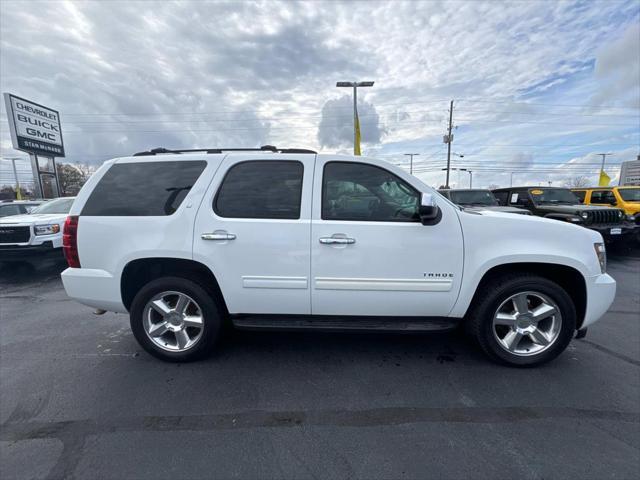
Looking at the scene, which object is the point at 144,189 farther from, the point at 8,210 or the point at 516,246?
the point at 8,210

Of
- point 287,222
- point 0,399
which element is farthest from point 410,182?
point 0,399

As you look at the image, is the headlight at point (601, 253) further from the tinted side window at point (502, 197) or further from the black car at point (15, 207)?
the black car at point (15, 207)

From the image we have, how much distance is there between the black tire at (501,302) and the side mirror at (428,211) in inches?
32.8

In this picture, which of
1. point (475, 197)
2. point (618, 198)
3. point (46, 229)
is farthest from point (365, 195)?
point (618, 198)

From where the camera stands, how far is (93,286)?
2.96m

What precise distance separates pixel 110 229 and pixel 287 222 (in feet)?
5.47

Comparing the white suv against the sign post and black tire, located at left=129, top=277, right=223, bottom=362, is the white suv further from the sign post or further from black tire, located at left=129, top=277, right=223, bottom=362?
the sign post

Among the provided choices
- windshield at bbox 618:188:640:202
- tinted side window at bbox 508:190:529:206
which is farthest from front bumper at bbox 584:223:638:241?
windshield at bbox 618:188:640:202

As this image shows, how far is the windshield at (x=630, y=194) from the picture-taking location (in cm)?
1007

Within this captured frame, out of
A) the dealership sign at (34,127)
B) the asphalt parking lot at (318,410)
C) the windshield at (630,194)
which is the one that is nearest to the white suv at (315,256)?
the asphalt parking lot at (318,410)

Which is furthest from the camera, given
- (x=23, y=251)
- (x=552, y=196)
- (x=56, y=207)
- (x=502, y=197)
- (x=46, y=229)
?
(x=502, y=197)

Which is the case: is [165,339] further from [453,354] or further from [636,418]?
[636,418]

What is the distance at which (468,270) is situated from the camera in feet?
9.04

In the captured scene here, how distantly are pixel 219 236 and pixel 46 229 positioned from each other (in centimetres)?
643
